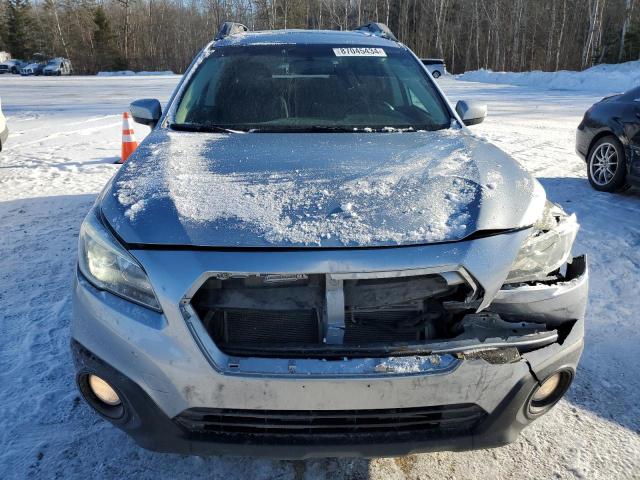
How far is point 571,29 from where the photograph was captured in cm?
4328

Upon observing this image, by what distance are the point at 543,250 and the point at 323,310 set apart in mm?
850

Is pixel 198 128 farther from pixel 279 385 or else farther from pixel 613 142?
pixel 613 142

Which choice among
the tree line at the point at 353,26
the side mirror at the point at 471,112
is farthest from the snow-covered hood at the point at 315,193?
the tree line at the point at 353,26

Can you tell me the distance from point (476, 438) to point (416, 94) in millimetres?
2216

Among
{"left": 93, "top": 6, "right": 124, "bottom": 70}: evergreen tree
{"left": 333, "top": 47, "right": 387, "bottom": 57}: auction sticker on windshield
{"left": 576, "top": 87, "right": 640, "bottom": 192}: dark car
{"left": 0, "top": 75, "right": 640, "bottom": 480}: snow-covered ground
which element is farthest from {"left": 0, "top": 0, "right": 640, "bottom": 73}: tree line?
{"left": 333, "top": 47, "right": 387, "bottom": 57}: auction sticker on windshield

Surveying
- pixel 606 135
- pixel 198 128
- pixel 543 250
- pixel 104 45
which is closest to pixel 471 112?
pixel 543 250

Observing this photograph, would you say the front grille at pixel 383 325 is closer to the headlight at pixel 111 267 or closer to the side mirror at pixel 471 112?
the headlight at pixel 111 267

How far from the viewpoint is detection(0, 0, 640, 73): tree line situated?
40.9 meters

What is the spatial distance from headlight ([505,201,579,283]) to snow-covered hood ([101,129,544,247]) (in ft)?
0.23

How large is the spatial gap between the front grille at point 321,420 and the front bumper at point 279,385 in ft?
0.05

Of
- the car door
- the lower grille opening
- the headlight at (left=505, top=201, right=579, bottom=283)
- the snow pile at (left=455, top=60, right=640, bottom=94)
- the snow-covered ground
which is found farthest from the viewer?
the snow pile at (left=455, top=60, right=640, bottom=94)

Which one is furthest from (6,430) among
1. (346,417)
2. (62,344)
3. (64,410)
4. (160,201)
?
(346,417)

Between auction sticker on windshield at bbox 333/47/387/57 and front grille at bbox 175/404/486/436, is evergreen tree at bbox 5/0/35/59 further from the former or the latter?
front grille at bbox 175/404/486/436

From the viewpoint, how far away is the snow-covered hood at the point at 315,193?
1.70 metres
